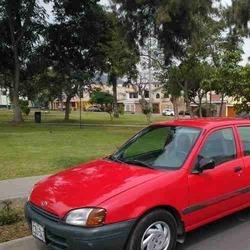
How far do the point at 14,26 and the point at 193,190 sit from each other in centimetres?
2690

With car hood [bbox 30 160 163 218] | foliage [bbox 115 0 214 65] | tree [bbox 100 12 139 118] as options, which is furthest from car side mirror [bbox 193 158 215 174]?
tree [bbox 100 12 139 118]

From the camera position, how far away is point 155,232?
5375mm

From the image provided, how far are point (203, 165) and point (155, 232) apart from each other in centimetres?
105

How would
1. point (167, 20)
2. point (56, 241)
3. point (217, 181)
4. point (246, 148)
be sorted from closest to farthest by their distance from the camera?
point (56, 241) < point (217, 181) < point (246, 148) < point (167, 20)

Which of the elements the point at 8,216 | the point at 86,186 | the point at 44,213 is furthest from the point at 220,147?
the point at 8,216

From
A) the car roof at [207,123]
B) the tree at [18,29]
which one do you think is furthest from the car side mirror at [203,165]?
the tree at [18,29]

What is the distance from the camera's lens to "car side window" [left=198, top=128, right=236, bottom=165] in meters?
6.29

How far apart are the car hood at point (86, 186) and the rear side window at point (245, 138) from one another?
65.8 inches

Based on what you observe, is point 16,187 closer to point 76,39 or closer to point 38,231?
point 38,231

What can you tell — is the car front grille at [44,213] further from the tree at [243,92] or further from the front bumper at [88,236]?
the tree at [243,92]

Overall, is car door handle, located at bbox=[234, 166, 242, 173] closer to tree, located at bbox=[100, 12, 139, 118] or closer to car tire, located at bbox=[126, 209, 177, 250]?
car tire, located at bbox=[126, 209, 177, 250]

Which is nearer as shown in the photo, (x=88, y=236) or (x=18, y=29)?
(x=88, y=236)

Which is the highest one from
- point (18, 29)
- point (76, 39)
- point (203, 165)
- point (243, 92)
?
point (18, 29)

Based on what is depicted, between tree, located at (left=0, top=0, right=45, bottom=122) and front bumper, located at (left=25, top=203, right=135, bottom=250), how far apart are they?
1032 inches
